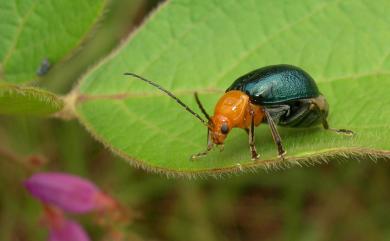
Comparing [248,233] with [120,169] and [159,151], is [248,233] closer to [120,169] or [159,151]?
[120,169]

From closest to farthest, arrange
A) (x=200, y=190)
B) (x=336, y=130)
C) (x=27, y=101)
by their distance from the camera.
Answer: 1. (x=27, y=101)
2. (x=336, y=130)
3. (x=200, y=190)

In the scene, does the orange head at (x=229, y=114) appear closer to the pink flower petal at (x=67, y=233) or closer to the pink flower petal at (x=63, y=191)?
the pink flower petal at (x=63, y=191)

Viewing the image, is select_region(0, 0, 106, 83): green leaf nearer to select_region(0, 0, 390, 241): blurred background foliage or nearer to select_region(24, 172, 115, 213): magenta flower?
select_region(24, 172, 115, 213): magenta flower

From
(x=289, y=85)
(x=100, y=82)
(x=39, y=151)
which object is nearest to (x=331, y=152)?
(x=289, y=85)

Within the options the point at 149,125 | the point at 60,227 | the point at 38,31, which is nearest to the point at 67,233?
the point at 60,227

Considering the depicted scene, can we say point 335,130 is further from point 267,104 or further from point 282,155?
point 282,155

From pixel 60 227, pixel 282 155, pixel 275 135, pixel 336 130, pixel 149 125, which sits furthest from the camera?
pixel 60 227
